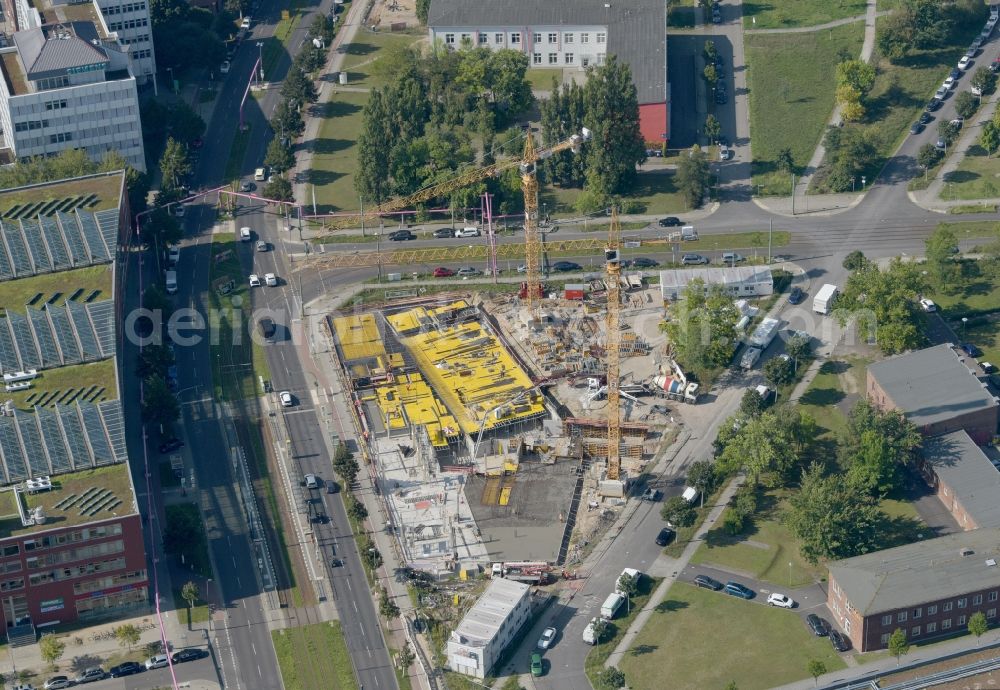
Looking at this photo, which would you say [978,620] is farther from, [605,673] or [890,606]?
[605,673]

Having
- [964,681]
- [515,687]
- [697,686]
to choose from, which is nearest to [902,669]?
[964,681]

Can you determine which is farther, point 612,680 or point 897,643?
point 897,643

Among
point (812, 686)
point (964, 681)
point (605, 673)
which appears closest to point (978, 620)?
point (964, 681)

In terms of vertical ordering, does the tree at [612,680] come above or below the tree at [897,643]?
below

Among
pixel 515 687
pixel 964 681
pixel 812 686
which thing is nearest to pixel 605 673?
pixel 515 687

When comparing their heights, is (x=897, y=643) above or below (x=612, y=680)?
above

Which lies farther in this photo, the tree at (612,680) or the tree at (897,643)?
the tree at (897,643)

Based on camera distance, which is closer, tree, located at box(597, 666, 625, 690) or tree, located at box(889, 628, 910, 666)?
tree, located at box(597, 666, 625, 690)

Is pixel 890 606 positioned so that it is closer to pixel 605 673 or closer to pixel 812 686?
Result: pixel 812 686

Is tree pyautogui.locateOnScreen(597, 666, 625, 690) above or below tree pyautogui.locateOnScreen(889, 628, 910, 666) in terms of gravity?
below

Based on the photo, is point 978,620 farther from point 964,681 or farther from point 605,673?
point 605,673
